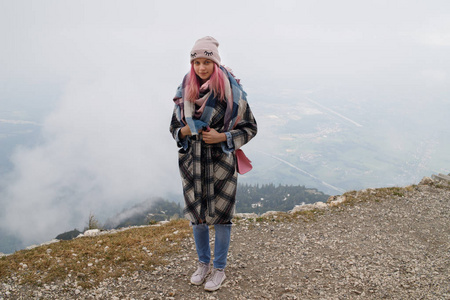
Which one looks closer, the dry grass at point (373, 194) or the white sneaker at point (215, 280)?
the white sneaker at point (215, 280)

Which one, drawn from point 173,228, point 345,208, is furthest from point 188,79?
point 345,208

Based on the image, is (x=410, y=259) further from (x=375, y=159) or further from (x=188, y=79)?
(x=375, y=159)

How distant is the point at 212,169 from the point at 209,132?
47cm

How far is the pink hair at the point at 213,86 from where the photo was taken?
3.35 m

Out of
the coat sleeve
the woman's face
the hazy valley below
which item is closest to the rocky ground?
the coat sleeve

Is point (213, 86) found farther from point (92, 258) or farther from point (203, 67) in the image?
point (92, 258)

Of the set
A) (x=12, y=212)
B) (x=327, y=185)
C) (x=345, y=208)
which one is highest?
(x=345, y=208)

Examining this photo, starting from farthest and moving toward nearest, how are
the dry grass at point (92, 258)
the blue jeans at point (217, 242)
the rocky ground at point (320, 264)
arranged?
the dry grass at point (92, 258) → the rocky ground at point (320, 264) → the blue jeans at point (217, 242)

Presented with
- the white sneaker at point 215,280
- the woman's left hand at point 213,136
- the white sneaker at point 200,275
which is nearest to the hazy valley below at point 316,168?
the white sneaker at point 200,275

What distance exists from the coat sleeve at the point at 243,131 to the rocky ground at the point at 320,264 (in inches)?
86.3

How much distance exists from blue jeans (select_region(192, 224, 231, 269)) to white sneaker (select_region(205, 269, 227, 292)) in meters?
0.12

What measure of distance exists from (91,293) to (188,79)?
3.32 metres

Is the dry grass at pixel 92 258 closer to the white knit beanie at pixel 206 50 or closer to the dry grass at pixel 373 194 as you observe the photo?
the white knit beanie at pixel 206 50

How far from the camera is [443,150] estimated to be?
17088 cm
